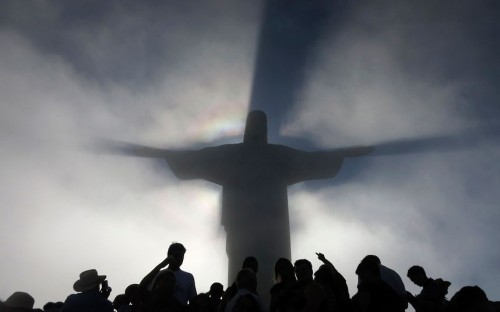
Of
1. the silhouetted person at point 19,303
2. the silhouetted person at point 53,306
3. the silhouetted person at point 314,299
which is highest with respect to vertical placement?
the silhouetted person at point 53,306

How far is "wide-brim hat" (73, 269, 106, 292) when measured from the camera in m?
5.05

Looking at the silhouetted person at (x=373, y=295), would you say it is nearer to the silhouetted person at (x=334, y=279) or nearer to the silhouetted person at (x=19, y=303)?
the silhouetted person at (x=334, y=279)

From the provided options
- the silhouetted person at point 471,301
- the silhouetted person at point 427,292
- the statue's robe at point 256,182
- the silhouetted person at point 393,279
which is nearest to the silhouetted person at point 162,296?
the silhouetted person at point 393,279

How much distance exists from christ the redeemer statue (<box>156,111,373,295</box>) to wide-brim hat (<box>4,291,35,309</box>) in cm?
524

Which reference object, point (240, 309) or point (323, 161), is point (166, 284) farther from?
point (323, 161)

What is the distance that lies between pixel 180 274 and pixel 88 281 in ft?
3.74

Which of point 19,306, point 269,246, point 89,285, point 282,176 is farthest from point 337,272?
point 282,176

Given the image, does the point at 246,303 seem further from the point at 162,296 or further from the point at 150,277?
the point at 150,277

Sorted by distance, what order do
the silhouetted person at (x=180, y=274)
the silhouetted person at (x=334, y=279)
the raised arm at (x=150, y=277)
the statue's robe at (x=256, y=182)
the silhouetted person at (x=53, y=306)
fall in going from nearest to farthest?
the silhouetted person at (x=334, y=279), the raised arm at (x=150, y=277), the silhouetted person at (x=180, y=274), the silhouetted person at (x=53, y=306), the statue's robe at (x=256, y=182)

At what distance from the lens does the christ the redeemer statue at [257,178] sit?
33.4 feet

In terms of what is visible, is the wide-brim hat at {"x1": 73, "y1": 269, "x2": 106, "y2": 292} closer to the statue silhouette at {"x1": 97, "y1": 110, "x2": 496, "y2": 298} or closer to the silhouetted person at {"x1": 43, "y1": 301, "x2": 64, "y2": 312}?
the silhouetted person at {"x1": 43, "y1": 301, "x2": 64, "y2": 312}

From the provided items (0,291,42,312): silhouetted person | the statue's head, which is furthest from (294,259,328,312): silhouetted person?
the statue's head

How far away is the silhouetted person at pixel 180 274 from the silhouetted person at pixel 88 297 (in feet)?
2.53

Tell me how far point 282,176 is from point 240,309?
721 cm
